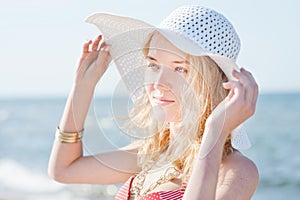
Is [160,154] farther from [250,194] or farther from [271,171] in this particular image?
[271,171]

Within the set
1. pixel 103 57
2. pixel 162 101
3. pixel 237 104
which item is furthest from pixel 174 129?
pixel 237 104

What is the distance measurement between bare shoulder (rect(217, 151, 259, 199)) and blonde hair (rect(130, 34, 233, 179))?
Result: 7 centimetres

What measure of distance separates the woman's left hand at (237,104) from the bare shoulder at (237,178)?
0.25 meters

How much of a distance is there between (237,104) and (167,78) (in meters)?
0.32

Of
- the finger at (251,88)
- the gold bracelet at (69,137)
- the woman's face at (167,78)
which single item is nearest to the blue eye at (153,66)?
the woman's face at (167,78)

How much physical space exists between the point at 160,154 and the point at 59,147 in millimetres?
430

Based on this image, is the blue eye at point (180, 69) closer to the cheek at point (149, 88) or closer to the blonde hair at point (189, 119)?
the blonde hair at point (189, 119)

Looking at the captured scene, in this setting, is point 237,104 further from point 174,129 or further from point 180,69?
point 174,129

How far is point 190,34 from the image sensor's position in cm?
253

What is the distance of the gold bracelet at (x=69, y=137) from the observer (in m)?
2.94

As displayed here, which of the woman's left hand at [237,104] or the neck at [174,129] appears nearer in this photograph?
the woman's left hand at [237,104]

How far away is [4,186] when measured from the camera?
39.8 feet

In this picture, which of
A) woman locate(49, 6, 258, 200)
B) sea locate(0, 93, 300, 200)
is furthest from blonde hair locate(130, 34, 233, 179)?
sea locate(0, 93, 300, 200)

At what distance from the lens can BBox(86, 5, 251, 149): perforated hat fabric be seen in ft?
8.22
